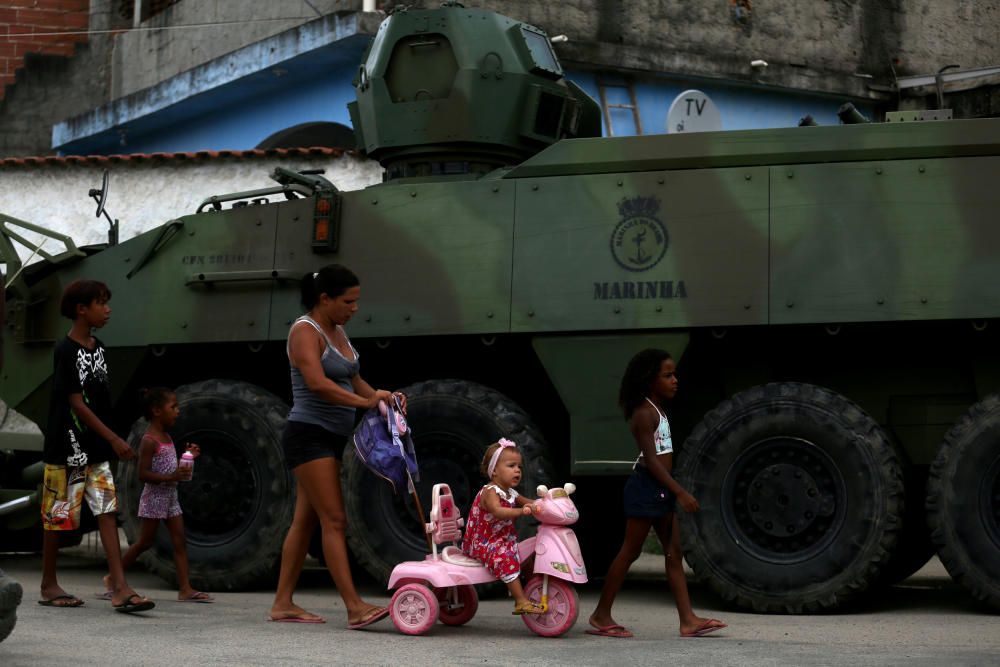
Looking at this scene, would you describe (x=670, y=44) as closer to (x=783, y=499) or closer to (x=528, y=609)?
(x=783, y=499)

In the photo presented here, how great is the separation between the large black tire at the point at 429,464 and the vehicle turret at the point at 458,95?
5.11 ft

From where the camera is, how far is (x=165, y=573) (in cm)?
911

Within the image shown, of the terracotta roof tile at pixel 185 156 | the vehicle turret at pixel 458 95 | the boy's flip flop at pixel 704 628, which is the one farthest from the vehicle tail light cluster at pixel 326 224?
the terracotta roof tile at pixel 185 156

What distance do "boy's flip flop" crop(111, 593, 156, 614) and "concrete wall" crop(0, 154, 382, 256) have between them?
24.2ft

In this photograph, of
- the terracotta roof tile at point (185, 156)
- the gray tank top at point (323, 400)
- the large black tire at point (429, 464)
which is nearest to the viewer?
the gray tank top at point (323, 400)

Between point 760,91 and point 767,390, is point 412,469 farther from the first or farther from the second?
point 760,91

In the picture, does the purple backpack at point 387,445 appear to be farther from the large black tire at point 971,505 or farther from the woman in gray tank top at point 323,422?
the large black tire at point 971,505

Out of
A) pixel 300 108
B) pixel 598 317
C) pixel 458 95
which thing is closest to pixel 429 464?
pixel 598 317

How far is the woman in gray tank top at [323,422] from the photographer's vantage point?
23.0 feet

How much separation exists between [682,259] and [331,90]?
9379 millimetres

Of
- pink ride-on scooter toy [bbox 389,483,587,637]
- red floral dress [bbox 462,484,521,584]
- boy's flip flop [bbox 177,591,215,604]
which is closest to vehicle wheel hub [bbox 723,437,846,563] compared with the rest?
pink ride-on scooter toy [bbox 389,483,587,637]

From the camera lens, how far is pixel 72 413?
7.56 metres

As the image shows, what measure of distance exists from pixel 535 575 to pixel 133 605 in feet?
6.12

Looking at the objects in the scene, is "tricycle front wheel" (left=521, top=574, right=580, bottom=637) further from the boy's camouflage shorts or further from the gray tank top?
the boy's camouflage shorts
